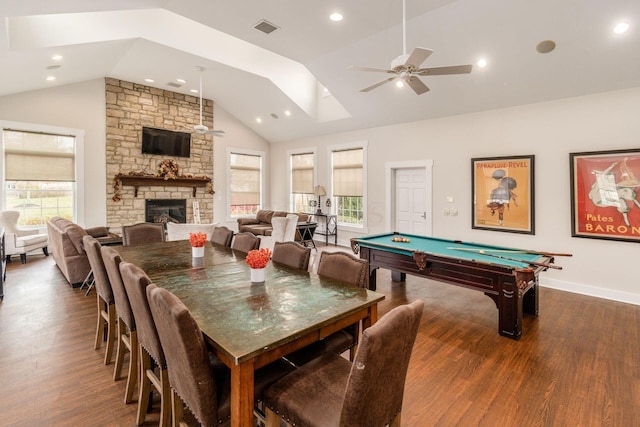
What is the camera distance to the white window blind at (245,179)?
970 centimetres

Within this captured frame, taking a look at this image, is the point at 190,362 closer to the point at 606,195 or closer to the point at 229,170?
the point at 606,195

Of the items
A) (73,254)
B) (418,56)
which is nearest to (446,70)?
(418,56)

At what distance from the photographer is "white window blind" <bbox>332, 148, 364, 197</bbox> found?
7867 millimetres

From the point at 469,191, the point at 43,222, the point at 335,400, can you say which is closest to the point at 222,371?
the point at 335,400

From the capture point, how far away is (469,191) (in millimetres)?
5801

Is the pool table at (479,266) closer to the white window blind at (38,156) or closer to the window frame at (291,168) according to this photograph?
the window frame at (291,168)

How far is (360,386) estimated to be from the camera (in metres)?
1.19

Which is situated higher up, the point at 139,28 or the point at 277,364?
the point at 139,28

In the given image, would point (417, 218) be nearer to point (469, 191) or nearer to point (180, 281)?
point (469, 191)

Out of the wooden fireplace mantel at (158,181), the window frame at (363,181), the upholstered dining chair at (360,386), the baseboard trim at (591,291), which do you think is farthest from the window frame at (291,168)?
the upholstered dining chair at (360,386)

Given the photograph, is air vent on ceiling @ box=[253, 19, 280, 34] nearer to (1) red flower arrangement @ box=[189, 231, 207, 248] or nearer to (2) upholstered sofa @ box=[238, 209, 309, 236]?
(1) red flower arrangement @ box=[189, 231, 207, 248]

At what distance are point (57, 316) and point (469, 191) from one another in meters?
6.31

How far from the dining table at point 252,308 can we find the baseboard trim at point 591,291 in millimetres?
4305

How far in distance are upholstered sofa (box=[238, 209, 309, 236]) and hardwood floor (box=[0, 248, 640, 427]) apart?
13.1ft
